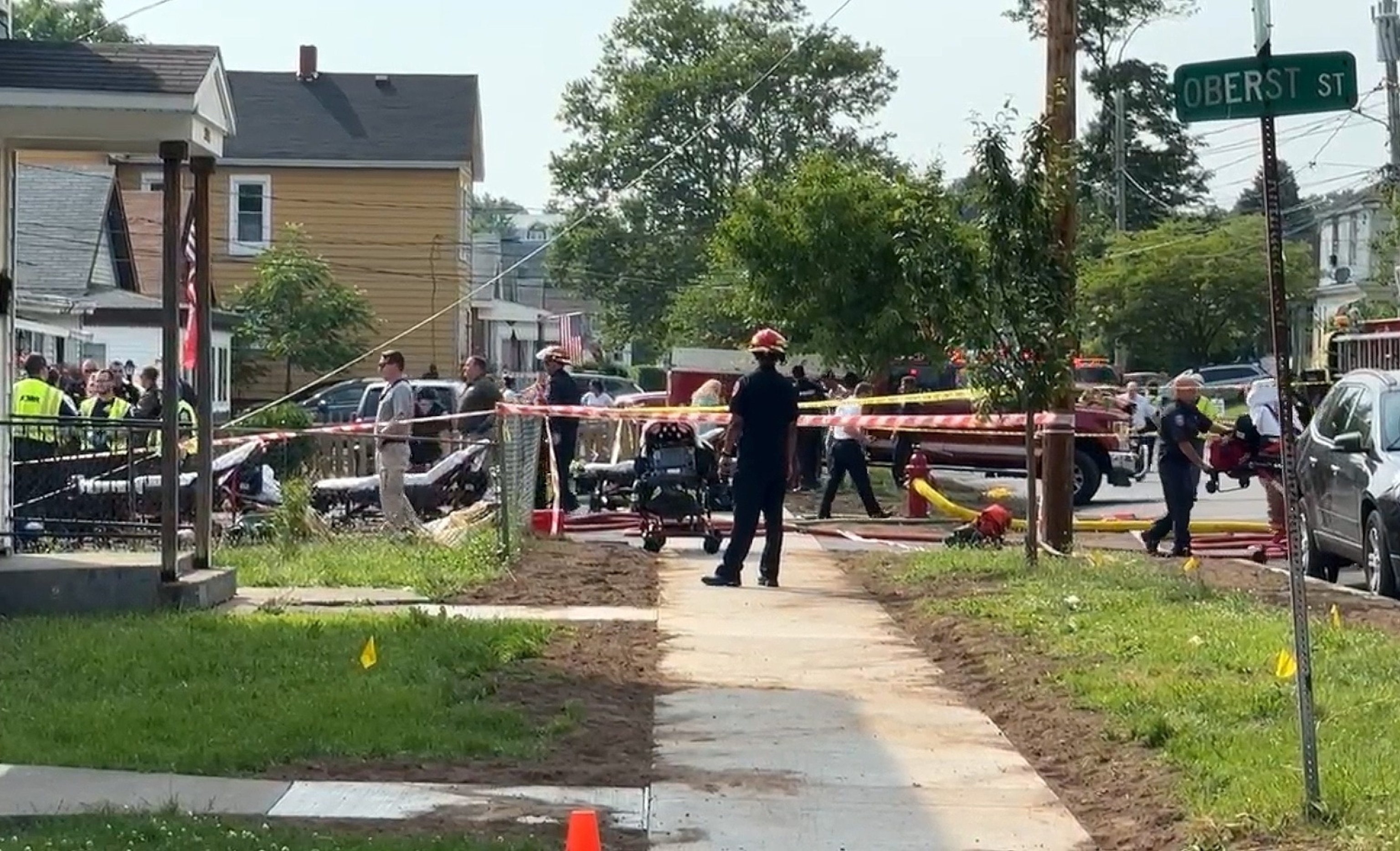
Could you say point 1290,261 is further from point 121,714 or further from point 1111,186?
point 121,714

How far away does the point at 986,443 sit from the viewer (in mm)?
26969

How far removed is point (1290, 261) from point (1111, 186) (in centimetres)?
861

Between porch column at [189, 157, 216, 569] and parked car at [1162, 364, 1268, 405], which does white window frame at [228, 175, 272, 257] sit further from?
porch column at [189, 157, 216, 569]

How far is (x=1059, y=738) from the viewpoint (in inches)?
375

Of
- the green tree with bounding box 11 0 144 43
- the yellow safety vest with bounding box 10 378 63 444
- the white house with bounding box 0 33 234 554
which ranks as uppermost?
the green tree with bounding box 11 0 144 43

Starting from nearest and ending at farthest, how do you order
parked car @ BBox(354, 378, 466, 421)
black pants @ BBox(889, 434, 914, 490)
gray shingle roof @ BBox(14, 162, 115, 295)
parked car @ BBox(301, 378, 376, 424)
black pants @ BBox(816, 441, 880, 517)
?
1. black pants @ BBox(816, 441, 880, 517)
2. black pants @ BBox(889, 434, 914, 490)
3. parked car @ BBox(354, 378, 466, 421)
4. gray shingle roof @ BBox(14, 162, 115, 295)
5. parked car @ BBox(301, 378, 376, 424)

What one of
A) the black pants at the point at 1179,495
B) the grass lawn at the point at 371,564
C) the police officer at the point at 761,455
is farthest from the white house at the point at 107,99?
the black pants at the point at 1179,495

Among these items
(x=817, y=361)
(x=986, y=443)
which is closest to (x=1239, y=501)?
(x=986, y=443)

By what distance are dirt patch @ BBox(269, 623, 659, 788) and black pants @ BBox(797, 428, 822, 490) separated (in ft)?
50.3

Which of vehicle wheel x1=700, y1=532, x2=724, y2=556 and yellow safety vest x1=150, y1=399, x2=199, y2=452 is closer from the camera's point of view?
yellow safety vest x1=150, y1=399, x2=199, y2=452

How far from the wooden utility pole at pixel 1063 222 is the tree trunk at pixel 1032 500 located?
1.08 feet

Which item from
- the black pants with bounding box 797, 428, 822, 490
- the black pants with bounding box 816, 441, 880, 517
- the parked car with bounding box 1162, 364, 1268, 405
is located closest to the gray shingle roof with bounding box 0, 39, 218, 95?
the black pants with bounding box 816, 441, 880, 517

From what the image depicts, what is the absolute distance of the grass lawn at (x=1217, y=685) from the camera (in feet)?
24.9

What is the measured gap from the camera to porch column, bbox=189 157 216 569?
14.0m
